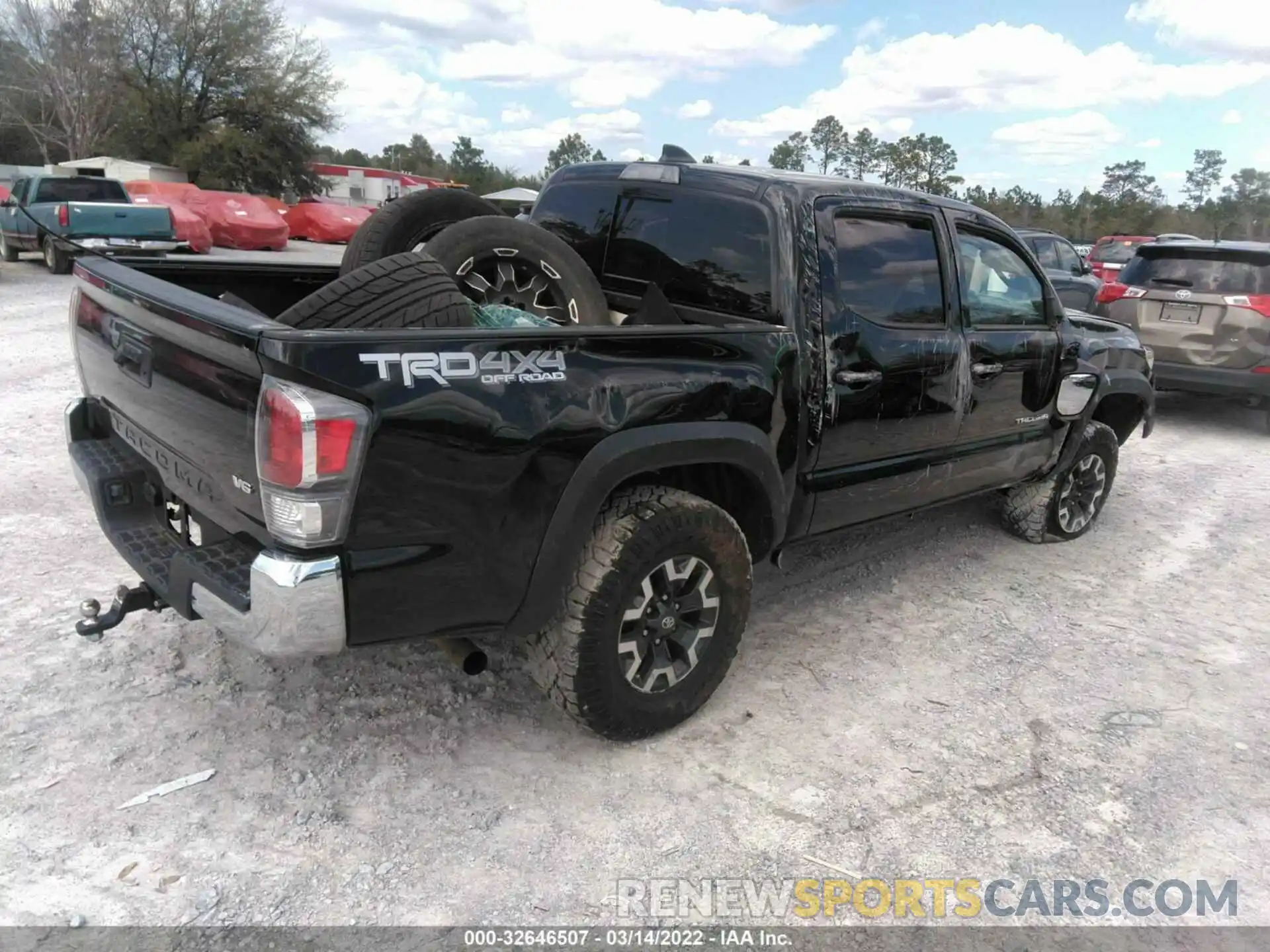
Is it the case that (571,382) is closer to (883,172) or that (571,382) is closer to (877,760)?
(877,760)

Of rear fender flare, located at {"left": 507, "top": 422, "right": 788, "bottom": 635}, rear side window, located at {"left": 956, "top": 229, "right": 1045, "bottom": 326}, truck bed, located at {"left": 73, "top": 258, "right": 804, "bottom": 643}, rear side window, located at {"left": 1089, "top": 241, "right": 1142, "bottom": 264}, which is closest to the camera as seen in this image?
truck bed, located at {"left": 73, "top": 258, "right": 804, "bottom": 643}

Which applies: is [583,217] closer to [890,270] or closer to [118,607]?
[890,270]

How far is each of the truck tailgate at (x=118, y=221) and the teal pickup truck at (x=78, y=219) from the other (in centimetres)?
1

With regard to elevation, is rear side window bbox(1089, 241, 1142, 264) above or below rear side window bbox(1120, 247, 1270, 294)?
above

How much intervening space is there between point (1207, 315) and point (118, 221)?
15.6 m

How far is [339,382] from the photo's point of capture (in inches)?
91.9

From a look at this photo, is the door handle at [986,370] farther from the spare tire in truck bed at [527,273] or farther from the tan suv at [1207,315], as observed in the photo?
the tan suv at [1207,315]

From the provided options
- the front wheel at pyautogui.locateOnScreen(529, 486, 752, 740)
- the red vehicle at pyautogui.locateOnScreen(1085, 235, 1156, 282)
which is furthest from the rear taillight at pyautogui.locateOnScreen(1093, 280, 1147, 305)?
the red vehicle at pyautogui.locateOnScreen(1085, 235, 1156, 282)

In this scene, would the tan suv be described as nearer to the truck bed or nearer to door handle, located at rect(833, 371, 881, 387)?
door handle, located at rect(833, 371, 881, 387)

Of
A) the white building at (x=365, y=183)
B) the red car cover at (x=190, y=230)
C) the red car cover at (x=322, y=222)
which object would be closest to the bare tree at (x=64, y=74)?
the white building at (x=365, y=183)

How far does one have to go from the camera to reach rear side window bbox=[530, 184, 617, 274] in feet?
13.9

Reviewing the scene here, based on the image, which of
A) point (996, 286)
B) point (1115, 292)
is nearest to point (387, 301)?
point (996, 286)

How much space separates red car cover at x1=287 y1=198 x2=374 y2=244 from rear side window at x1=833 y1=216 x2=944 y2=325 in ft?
89.6

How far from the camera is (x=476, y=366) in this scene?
8.37ft
